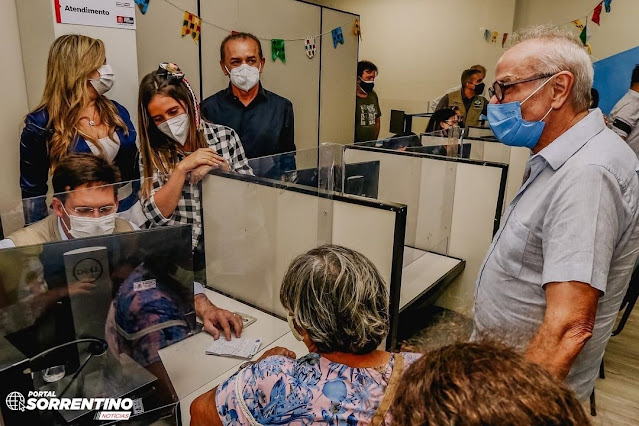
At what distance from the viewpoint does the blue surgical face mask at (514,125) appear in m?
1.15

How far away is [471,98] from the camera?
4648 millimetres

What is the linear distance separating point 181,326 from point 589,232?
111cm

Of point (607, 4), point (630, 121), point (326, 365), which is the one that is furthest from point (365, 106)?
point (326, 365)

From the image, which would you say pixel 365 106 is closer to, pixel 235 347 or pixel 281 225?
pixel 281 225

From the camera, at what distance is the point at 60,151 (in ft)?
7.07

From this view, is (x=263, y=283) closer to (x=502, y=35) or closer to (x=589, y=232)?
(x=589, y=232)

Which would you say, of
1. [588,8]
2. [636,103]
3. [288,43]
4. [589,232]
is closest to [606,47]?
[588,8]

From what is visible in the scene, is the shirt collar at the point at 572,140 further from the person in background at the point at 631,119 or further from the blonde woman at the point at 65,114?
the person in background at the point at 631,119

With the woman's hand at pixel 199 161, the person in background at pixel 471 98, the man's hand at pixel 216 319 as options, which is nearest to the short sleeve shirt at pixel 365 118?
the person in background at pixel 471 98

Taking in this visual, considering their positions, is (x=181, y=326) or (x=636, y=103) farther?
(x=636, y=103)

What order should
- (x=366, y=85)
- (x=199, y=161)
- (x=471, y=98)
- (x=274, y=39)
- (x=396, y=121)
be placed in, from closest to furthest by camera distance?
(x=199, y=161)
(x=274, y=39)
(x=471, y=98)
(x=366, y=85)
(x=396, y=121)

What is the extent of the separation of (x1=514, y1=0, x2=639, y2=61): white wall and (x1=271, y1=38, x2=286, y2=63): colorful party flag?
3.37 m

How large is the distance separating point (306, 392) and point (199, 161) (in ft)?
3.12

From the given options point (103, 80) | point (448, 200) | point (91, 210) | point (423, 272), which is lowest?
point (423, 272)
